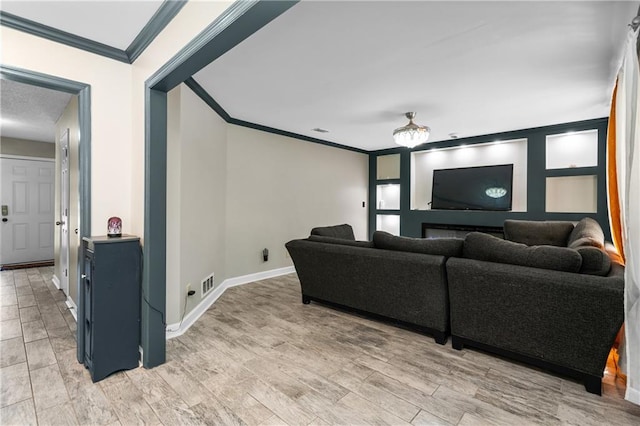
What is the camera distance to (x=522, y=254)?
7.15 ft

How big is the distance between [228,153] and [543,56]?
3.69 meters

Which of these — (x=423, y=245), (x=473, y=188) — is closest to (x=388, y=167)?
(x=473, y=188)

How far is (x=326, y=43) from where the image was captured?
2312 millimetres

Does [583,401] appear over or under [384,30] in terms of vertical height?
under

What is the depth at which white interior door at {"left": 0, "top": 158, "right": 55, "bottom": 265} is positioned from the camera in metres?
5.22

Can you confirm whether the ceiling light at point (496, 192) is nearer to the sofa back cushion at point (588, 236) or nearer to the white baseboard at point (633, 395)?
the sofa back cushion at point (588, 236)

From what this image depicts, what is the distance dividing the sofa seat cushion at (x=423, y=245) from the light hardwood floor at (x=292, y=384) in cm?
81

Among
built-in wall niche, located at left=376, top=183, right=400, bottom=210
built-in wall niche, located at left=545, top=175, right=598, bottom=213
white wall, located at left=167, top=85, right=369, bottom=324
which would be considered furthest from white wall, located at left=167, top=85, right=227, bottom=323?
built-in wall niche, located at left=545, top=175, right=598, bottom=213

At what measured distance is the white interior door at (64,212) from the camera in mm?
3545

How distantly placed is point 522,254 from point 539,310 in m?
0.39

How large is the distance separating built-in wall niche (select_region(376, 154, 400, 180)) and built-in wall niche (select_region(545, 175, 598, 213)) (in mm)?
2737

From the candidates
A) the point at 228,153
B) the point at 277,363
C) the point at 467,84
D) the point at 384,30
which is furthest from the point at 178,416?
the point at 467,84

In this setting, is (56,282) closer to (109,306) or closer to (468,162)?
(109,306)

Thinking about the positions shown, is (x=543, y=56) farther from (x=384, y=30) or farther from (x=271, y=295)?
(x=271, y=295)
